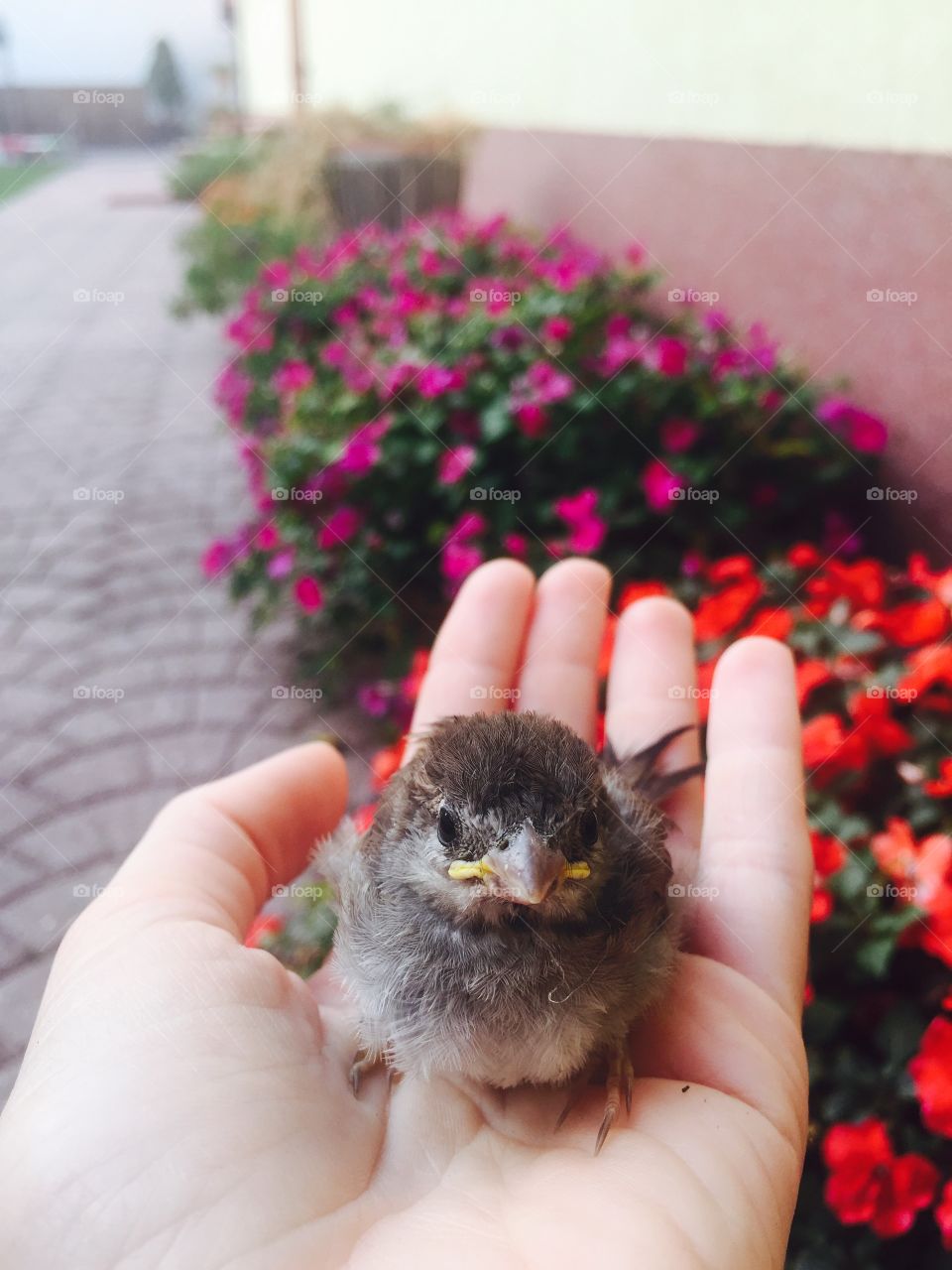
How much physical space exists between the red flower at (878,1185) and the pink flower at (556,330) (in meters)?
2.68

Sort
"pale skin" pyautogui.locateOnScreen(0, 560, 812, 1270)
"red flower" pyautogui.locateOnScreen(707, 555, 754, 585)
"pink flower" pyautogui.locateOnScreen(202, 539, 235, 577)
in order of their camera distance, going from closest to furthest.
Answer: "pale skin" pyautogui.locateOnScreen(0, 560, 812, 1270) < "red flower" pyautogui.locateOnScreen(707, 555, 754, 585) < "pink flower" pyautogui.locateOnScreen(202, 539, 235, 577)

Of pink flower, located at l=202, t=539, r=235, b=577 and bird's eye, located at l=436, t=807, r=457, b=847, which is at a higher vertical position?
bird's eye, located at l=436, t=807, r=457, b=847

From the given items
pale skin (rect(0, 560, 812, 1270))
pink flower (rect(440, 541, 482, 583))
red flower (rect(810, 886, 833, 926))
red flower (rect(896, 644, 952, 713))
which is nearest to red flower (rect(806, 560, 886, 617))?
red flower (rect(896, 644, 952, 713))

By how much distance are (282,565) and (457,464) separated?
0.80m

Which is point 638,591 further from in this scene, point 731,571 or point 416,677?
point 416,677

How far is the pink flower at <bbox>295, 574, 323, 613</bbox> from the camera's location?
3.30 m

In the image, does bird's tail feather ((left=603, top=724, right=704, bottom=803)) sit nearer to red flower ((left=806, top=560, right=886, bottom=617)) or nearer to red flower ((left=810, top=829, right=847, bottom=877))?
red flower ((left=810, top=829, right=847, bottom=877))

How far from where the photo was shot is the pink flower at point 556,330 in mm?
3393

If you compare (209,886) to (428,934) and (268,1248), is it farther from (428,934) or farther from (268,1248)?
(268,1248)

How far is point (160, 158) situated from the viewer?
4.14 meters

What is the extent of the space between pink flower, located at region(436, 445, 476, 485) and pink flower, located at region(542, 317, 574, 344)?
57cm

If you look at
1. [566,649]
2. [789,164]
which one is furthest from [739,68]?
[566,649]

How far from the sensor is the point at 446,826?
1455 millimetres

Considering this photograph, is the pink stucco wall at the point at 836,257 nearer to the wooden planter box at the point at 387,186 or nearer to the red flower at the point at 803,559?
the red flower at the point at 803,559
